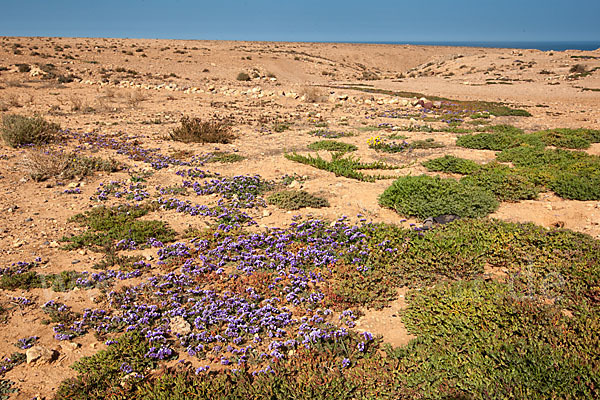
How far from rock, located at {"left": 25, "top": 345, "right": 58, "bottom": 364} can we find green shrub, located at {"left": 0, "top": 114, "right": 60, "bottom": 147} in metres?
9.35

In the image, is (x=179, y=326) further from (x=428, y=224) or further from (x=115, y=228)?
(x=428, y=224)

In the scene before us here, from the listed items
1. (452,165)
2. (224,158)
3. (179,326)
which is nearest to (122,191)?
(224,158)

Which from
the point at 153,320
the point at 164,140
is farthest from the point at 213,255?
the point at 164,140

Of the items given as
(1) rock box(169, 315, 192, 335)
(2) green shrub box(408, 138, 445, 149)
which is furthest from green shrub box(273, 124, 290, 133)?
(1) rock box(169, 315, 192, 335)

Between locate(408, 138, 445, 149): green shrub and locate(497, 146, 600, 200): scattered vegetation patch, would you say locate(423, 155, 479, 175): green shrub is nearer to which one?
locate(497, 146, 600, 200): scattered vegetation patch

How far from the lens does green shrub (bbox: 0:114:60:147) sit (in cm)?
1074

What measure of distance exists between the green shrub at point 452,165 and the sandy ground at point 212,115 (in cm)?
34

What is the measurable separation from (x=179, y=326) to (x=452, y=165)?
24.5 ft

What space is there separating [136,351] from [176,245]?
2261 millimetres

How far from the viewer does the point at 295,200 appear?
24.6 feet

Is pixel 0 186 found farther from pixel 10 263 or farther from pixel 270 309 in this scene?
pixel 270 309

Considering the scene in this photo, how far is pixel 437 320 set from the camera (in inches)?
165

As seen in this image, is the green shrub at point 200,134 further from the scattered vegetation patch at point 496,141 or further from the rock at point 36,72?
the rock at point 36,72

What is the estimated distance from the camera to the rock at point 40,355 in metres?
3.75
